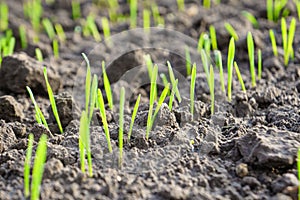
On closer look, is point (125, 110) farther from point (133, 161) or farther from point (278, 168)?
point (278, 168)

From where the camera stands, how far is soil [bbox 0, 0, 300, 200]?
145 cm

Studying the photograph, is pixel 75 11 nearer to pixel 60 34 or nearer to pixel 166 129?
pixel 60 34

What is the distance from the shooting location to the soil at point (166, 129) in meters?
1.45

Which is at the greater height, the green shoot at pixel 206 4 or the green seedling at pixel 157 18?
the green shoot at pixel 206 4

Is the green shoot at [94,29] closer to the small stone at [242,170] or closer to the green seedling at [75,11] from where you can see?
the green seedling at [75,11]

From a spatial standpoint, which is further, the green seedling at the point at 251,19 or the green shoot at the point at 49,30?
the green shoot at the point at 49,30

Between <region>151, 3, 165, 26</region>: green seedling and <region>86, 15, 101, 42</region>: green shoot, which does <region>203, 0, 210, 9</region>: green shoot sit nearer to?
<region>151, 3, 165, 26</region>: green seedling

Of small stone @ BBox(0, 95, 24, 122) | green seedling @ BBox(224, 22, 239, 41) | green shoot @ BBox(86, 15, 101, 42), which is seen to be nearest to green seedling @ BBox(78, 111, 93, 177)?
small stone @ BBox(0, 95, 24, 122)

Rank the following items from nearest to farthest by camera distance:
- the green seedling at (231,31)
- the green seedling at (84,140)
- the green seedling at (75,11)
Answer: the green seedling at (84,140) < the green seedling at (231,31) < the green seedling at (75,11)

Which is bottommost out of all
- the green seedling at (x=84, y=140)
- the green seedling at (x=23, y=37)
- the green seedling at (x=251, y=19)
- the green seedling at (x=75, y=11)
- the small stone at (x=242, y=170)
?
the small stone at (x=242, y=170)

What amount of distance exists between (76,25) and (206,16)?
0.90m

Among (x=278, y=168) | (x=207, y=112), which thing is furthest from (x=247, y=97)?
(x=278, y=168)

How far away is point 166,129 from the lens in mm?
1742

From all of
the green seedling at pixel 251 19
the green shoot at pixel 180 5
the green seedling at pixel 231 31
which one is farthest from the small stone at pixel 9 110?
the green shoot at pixel 180 5
